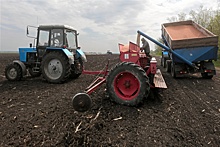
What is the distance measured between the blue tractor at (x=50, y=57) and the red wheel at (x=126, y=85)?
11.4 ft

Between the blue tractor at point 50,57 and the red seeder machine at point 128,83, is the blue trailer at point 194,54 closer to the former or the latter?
the red seeder machine at point 128,83

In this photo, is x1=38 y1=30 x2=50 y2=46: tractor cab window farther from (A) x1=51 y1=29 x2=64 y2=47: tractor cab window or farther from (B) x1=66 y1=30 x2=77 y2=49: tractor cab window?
(B) x1=66 y1=30 x2=77 y2=49: tractor cab window

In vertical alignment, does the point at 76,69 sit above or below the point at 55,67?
below

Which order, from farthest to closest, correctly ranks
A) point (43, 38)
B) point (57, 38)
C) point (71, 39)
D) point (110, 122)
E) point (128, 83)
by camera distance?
point (71, 39) → point (43, 38) → point (57, 38) → point (128, 83) → point (110, 122)

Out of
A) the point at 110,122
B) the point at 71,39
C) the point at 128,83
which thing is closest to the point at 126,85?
the point at 128,83

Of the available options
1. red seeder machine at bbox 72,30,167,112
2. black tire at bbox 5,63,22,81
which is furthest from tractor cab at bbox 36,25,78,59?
red seeder machine at bbox 72,30,167,112

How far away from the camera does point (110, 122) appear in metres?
3.74

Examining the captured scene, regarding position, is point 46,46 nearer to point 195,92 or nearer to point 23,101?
point 23,101

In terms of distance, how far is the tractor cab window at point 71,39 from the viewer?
8.27 m

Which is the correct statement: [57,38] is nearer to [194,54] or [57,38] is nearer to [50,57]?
[50,57]

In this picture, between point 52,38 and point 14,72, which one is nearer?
point 52,38

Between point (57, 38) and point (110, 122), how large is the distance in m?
5.34

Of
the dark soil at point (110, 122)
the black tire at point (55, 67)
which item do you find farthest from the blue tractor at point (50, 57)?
the dark soil at point (110, 122)

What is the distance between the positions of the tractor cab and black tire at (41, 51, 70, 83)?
A: 38 centimetres
